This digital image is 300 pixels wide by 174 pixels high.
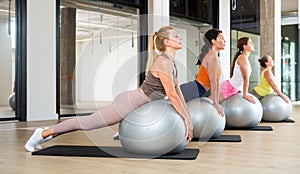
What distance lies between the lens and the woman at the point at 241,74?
4.34m

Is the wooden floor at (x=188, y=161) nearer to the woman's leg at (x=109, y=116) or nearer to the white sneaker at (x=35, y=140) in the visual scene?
the white sneaker at (x=35, y=140)

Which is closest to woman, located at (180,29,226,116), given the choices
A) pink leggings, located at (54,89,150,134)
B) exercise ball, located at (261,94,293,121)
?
pink leggings, located at (54,89,150,134)

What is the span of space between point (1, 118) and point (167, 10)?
12.5 ft

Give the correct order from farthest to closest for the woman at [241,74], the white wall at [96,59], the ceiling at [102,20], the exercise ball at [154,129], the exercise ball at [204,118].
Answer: the white wall at [96,59] → the ceiling at [102,20] → the woman at [241,74] → the exercise ball at [204,118] → the exercise ball at [154,129]

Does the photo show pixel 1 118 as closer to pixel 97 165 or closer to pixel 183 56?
pixel 97 165

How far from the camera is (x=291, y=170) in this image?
2311mm

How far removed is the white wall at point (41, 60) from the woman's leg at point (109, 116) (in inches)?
117

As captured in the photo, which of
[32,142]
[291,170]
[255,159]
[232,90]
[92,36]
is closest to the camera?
[291,170]

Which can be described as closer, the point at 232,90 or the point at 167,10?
the point at 232,90

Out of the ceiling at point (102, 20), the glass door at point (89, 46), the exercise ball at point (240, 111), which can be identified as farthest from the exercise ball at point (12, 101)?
the exercise ball at point (240, 111)

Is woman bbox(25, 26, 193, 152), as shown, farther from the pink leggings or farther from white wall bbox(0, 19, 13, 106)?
white wall bbox(0, 19, 13, 106)

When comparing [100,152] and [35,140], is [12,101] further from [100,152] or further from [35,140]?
[100,152]

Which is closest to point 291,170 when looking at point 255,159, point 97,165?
point 255,159

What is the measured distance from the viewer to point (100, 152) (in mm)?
2924
